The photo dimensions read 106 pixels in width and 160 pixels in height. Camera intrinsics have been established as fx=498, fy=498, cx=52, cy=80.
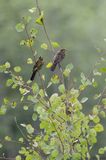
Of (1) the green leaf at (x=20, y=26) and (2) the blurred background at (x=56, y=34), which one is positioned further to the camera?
(2) the blurred background at (x=56, y=34)

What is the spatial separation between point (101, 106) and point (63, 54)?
0.19 meters

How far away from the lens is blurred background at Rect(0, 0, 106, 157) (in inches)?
254

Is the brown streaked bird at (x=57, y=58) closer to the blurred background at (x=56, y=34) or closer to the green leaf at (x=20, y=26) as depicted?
the green leaf at (x=20, y=26)

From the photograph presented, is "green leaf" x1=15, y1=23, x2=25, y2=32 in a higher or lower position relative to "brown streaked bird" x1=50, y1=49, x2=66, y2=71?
higher

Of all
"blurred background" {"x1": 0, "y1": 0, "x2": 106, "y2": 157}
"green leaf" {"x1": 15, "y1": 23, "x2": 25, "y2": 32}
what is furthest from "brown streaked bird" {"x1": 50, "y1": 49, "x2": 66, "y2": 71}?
"blurred background" {"x1": 0, "y1": 0, "x2": 106, "y2": 157}

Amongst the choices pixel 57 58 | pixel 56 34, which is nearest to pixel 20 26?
pixel 57 58

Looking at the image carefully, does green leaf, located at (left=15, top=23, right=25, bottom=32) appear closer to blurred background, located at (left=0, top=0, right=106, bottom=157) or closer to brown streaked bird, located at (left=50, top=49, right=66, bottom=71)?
brown streaked bird, located at (left=50, top=49, right=66, bottom=71)

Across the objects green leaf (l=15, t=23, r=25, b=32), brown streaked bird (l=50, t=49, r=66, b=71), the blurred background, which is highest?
the blurred background

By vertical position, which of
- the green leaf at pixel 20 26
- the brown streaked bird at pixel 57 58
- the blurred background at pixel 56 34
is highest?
the blurred background at pixel 56 34

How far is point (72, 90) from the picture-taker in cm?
142

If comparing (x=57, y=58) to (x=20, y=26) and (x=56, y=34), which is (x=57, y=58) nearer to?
(x=20, y=26)

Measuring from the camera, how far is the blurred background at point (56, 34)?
646cm

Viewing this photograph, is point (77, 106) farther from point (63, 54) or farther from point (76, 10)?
point (76, 10)

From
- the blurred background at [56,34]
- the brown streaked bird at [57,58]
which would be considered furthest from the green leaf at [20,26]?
the blurred background at [56,34]
